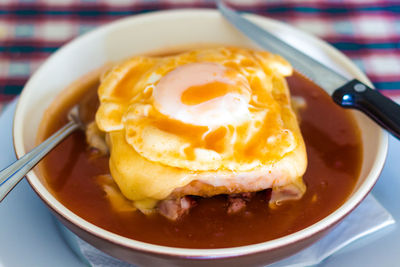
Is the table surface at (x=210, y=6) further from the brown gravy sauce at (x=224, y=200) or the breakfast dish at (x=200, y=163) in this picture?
the breakfast dish at (x=200, y=163)

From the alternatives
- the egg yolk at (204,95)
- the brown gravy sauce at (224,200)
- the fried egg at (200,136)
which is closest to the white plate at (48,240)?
the brown gravy sauce at (224,200)

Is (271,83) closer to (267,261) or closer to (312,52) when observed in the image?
(312,52)

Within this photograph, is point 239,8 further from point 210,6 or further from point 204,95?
point 204,95

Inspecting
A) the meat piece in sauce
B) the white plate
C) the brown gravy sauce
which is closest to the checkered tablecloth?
the brown gravy sauce

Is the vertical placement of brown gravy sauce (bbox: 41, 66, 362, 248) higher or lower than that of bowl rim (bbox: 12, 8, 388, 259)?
lower

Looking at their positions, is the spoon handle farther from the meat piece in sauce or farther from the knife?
the knife
